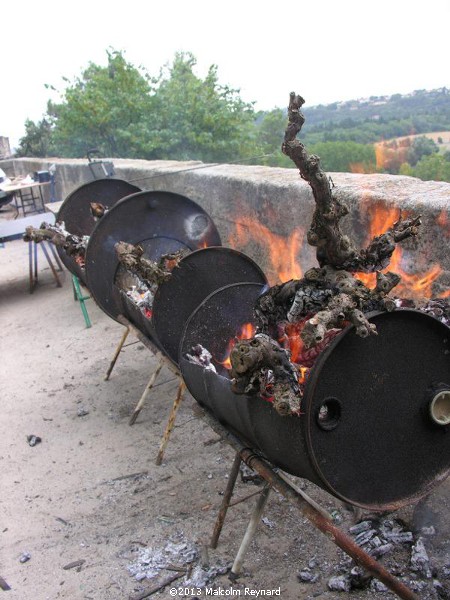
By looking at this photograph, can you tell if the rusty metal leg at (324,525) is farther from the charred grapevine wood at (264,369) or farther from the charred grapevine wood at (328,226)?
the charred grapevine wood at (328,226)

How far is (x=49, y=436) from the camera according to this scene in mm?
5062

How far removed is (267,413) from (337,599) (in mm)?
1194

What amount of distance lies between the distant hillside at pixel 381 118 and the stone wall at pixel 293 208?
25.9 feet

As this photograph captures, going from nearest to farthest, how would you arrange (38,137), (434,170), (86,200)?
(86,200)
(434,170)
(38,137)

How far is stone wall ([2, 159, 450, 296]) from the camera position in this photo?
3.57m

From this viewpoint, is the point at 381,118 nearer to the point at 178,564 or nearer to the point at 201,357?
the point at 201,357

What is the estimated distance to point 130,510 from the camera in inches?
154

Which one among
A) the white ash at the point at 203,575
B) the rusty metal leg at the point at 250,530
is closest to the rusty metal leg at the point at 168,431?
the white ash at the point at 203,575

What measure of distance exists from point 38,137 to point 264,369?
18705mm

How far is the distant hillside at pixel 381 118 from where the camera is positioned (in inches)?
620

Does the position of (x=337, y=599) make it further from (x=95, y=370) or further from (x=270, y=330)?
(x=95, y=370)

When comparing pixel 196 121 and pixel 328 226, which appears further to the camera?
pixel 196 121

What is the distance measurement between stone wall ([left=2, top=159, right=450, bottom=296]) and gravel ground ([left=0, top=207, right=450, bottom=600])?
1393mm

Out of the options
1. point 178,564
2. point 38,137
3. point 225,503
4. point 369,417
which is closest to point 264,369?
point 369,417
